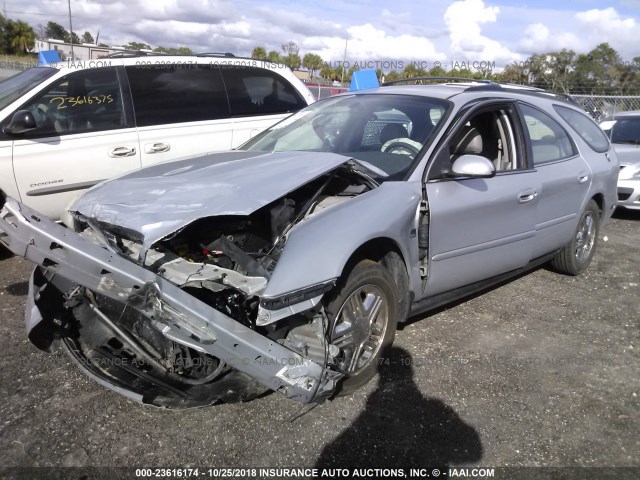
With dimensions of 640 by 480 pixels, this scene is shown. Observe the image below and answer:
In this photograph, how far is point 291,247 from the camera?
2.52 m

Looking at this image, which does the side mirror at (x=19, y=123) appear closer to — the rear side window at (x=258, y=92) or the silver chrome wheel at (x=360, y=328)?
the rear side window at (x=258, y=92)

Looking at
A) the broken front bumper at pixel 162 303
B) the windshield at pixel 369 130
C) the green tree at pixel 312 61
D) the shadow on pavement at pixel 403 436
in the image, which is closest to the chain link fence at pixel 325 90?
the windshield at pixel 369 130

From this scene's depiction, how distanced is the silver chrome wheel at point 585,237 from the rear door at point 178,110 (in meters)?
3.87

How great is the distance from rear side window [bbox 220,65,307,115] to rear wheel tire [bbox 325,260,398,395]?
393 cm

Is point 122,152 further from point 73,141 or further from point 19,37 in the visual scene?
point 19,37

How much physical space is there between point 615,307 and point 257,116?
4.37 meters

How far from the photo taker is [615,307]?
4.59 metres

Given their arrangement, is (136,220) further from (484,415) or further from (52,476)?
(484,415)

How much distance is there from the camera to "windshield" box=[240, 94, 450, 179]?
11.6 feet

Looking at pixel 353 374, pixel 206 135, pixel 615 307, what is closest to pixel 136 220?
pixel 353 374

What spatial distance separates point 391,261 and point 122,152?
3415 millimetres

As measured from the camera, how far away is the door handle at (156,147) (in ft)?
17.9

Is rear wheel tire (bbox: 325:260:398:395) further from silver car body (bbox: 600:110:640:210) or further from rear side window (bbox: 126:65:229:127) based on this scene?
silver car body (bbox: 600:110:640:210)

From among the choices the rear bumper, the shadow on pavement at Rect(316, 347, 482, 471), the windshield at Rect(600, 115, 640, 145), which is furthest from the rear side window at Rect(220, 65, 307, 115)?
the windshield at Rect(600, 115, 640, 145)
